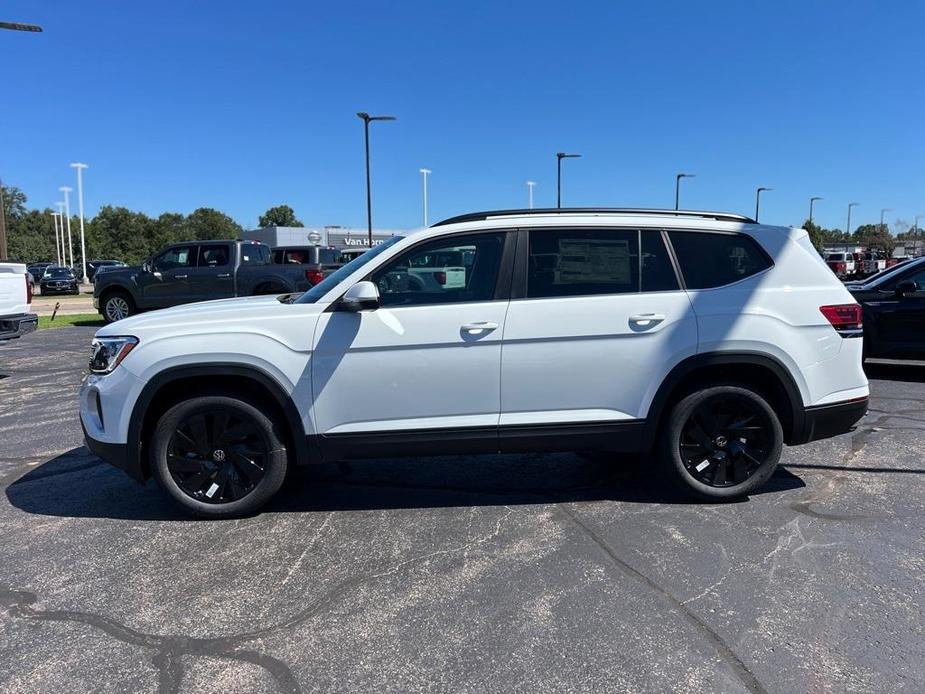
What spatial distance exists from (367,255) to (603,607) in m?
2.56

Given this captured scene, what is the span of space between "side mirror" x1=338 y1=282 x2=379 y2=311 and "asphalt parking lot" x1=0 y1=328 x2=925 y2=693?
52.6 inches

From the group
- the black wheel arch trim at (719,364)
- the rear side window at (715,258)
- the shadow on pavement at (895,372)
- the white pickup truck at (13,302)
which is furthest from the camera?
the shadow on pavement at (895,372)

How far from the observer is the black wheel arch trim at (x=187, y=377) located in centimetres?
390

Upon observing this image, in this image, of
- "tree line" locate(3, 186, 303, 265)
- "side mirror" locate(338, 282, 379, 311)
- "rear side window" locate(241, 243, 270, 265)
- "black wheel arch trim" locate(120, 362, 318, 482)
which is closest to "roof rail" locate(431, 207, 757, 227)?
"side mirror" locate(338, 282, 379, 311)

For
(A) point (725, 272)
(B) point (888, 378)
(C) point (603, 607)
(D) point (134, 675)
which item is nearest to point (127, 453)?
(D) point (134, 675)

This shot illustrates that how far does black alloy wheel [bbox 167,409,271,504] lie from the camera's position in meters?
4.03

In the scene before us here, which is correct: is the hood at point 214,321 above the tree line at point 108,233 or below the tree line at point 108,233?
below

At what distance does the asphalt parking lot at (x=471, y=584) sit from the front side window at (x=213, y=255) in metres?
11.1

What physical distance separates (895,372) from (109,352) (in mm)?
9832

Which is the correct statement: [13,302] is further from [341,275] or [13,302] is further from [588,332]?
[588,332]

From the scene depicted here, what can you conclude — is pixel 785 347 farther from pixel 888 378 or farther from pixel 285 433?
pixel 888 378

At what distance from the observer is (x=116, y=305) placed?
16.1 metres

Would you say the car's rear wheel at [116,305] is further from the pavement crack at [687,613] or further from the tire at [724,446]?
the tire at [724,446]

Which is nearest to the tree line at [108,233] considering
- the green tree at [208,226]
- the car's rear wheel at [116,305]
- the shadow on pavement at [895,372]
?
the green tree at [208,226]
